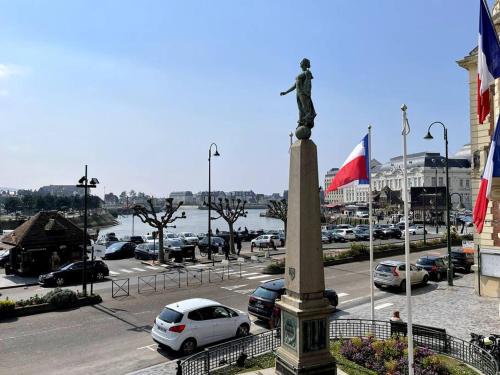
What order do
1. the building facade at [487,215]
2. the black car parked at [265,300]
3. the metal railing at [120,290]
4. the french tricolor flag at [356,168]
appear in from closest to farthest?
Result: the french tricolor flag at [356,168] < the black car parked at [265,300] < the building facade at [487,215] < the metal railing at [120,290]

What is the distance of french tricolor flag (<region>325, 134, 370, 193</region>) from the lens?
13906 millimetres

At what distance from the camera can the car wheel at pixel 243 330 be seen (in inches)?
556

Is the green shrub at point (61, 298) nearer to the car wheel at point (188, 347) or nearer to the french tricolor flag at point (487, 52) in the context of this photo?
the car wheel at point (188, 347)

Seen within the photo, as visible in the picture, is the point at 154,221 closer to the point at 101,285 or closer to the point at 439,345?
the point at 101,285

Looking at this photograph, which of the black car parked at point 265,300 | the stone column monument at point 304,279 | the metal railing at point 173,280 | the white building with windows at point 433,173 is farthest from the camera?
the white building with windows at point 433,173

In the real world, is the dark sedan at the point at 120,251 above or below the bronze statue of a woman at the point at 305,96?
below

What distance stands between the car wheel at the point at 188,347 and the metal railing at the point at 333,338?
971mm

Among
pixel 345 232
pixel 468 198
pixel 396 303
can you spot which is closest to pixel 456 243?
pixel 345 232

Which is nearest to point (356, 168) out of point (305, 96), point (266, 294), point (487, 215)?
point (305, 96)

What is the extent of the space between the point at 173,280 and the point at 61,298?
7535mm

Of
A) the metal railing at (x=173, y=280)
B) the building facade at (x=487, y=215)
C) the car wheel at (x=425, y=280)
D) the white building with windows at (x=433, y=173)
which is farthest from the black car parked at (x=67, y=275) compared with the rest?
the white building with windows at (x=433, y=173)

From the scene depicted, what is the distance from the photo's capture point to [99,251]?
22219 millimetres

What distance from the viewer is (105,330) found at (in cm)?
1520

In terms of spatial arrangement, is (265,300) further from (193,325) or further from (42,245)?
(42,245)
